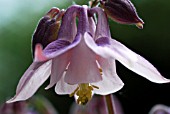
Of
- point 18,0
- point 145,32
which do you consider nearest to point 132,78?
point 145,32

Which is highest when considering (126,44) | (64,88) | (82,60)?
(82,60)

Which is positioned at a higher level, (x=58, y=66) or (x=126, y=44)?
(x=58, y=66)

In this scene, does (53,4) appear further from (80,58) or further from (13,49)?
(80,58)

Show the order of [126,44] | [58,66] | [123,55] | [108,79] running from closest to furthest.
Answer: [123,55], [58,66], [108,79], [126,44]

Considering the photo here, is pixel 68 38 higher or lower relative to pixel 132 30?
higher

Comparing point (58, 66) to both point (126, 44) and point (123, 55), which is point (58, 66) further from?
point (126, 44)

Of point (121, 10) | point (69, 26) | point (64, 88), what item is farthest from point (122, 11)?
point (64, 88)
